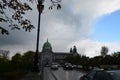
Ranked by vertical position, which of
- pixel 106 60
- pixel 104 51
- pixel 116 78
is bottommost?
pixel 116 78

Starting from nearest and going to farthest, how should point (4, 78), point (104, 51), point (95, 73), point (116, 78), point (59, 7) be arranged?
point (59, 7) < point (116, 78) < point (95, 73) < point (4, 78) < point (104, 51)

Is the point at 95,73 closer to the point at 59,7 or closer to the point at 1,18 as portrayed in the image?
A: the point at 59,7

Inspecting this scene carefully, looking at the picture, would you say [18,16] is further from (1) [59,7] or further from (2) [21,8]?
(1) [59,7]

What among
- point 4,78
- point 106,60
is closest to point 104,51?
point 106,60

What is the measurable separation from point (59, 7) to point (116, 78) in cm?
424

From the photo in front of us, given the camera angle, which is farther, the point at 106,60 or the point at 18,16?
the point at 106,60

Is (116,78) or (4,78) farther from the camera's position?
(4,78)

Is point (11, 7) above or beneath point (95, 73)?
above

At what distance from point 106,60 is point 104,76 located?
64.1 meters

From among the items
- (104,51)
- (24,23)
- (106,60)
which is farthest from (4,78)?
(104,51)

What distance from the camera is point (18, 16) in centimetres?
737

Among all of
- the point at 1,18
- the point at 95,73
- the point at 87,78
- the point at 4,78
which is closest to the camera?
the point at 1,18

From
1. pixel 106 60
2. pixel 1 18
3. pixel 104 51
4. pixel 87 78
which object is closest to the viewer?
pixel 1 18

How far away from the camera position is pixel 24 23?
291 inches
